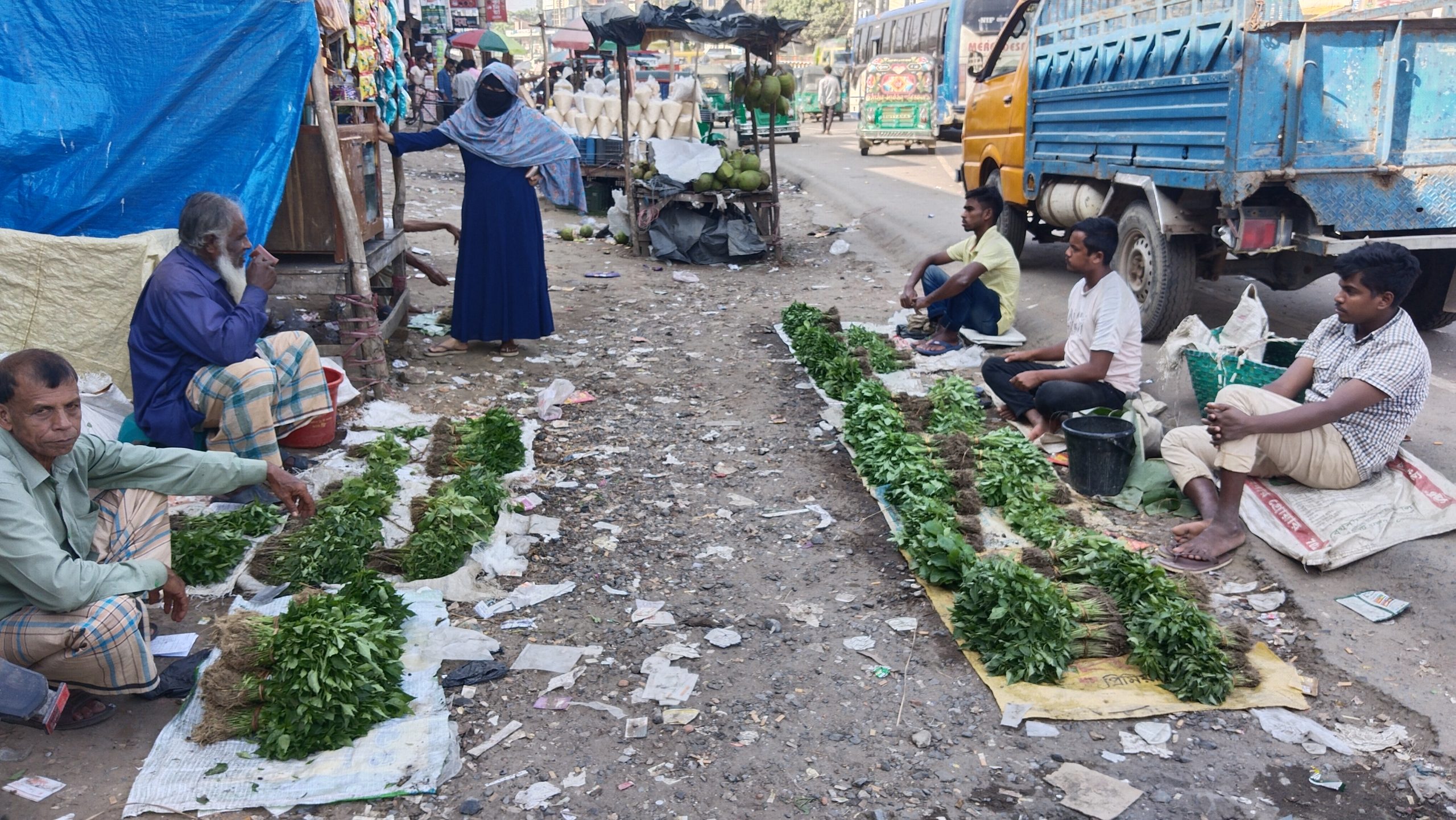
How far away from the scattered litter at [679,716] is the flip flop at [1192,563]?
1.92 metres

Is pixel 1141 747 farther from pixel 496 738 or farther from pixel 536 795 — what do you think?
pixel 496 738

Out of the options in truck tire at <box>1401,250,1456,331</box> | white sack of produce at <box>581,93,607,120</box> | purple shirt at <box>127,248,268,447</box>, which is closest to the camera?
purple shirt at <box>127,248,268,447</box>

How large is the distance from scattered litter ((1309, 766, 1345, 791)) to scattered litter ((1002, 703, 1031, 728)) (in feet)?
2.43

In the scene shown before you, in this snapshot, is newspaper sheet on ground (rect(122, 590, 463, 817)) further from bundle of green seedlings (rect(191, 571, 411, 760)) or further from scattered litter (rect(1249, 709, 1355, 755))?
scattered litter (rect(1249, 709, 1355, 755))

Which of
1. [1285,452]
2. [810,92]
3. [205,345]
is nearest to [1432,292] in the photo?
[1285,452]

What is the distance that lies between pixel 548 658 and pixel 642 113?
34.0 ft

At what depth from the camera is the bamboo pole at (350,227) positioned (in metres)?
5.44

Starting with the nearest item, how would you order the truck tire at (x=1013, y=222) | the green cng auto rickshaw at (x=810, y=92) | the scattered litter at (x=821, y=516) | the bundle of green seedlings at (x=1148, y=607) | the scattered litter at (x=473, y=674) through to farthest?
the bundle of green seedlings at (x=1148, y=607) < the scattered litter at (x=473, y=674) < the scattered litter at (x=821, y=516) < the truck tire at (x=1013, y=222) < the green cng auto rickshaw at (x=810, y=92)

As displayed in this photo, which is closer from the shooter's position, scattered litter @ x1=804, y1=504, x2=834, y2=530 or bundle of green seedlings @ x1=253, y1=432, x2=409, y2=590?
bundle of green seedlings @ x1=253, y1=432, x2=409, y2=590

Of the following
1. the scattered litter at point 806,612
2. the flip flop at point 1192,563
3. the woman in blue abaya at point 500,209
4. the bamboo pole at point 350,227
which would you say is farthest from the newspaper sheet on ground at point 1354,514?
the woman in blue abaya at point 500,209

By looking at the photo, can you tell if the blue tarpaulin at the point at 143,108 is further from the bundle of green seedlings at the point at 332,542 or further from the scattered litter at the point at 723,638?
the scattered litter at the point at 723,638

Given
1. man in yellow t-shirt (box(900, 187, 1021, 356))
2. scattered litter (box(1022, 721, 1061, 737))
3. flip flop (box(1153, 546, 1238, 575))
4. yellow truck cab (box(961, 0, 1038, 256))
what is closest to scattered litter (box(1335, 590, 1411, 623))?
flip flop (box(1153, 546, 1238, 575))

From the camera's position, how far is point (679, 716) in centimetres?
311

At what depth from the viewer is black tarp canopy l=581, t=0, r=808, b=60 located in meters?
9.84
